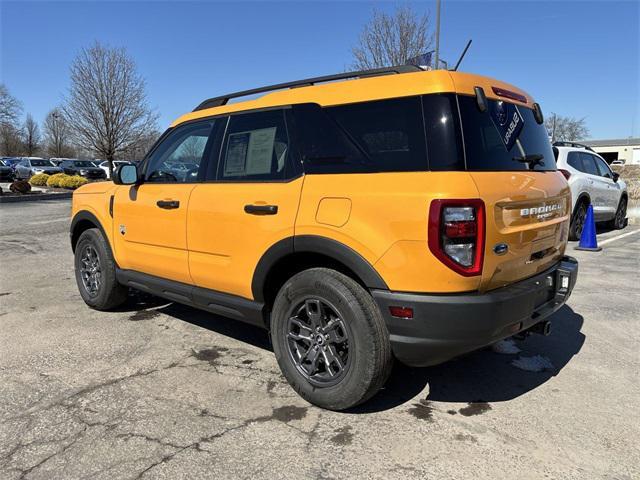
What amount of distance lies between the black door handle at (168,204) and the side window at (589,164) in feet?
28.6

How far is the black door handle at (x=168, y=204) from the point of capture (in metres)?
3.87

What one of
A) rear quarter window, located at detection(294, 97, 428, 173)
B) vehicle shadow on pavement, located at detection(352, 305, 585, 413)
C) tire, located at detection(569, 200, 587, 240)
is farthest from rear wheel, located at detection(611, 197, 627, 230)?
rear quarter window, located at detection(294, 97, 428, 173)

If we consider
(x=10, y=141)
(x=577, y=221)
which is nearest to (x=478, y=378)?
(x=577, y=221)

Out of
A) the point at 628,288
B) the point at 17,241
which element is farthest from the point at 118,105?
the point at 628,288

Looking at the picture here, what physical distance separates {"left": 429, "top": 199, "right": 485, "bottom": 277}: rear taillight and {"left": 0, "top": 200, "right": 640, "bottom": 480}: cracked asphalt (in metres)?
1.01

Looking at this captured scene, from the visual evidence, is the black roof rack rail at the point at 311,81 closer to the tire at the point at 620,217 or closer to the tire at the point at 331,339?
the tire at the point at 331,339

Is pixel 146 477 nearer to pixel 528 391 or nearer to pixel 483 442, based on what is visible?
pixel 483 442

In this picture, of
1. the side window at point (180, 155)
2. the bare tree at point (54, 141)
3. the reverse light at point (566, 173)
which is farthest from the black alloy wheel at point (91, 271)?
the bare tree at point (54, 141)

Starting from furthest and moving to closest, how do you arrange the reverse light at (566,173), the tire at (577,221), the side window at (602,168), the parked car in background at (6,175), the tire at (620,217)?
the parked car in background at (6,175) → the tire at (620,217) → the side window at (602,168) → the tire at (577,221) → the reverse light at (566,173)

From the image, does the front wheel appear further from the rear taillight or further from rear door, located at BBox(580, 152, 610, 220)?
the rear taillight

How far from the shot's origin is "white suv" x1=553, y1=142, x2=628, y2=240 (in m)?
9.21

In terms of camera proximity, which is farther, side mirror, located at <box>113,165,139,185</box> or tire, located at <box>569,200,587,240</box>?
tire, located at <box>569,200,587,240</box>

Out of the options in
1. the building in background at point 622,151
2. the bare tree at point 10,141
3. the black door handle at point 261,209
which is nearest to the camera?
the black door handle at point 261,209

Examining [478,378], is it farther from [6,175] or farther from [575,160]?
[6,175]
